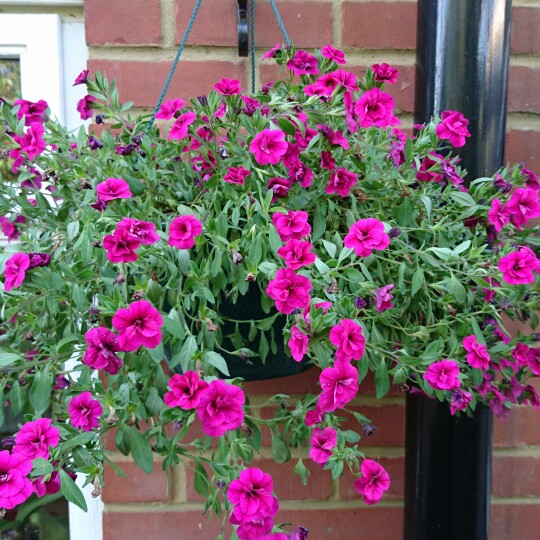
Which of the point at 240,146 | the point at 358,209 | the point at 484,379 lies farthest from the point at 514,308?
the point at 240,146

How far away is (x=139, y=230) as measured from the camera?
59 cm

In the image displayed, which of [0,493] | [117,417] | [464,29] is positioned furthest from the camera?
[464,29]

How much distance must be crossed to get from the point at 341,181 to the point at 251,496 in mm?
361

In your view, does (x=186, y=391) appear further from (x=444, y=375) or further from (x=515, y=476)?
(x=515, y=476)

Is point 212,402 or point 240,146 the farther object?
point 240,146

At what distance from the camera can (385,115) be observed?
2.26ft

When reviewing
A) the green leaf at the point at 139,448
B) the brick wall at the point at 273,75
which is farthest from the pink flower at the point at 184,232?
the brick wall at the point at 273,75

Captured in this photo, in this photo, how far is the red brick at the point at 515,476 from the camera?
1.07m

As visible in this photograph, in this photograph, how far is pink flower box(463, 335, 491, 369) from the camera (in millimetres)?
657

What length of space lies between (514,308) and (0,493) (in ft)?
2.00

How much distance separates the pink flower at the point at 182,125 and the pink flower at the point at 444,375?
398 millimetres

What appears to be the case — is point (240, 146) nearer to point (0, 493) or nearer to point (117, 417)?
point (117, 417)

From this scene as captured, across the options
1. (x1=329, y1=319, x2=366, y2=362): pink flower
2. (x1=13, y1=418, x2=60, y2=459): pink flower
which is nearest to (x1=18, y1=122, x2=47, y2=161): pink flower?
(x1=13, y1=418, x2=60, y2=459): pink flower

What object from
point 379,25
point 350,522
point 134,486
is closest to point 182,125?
point 379,25
